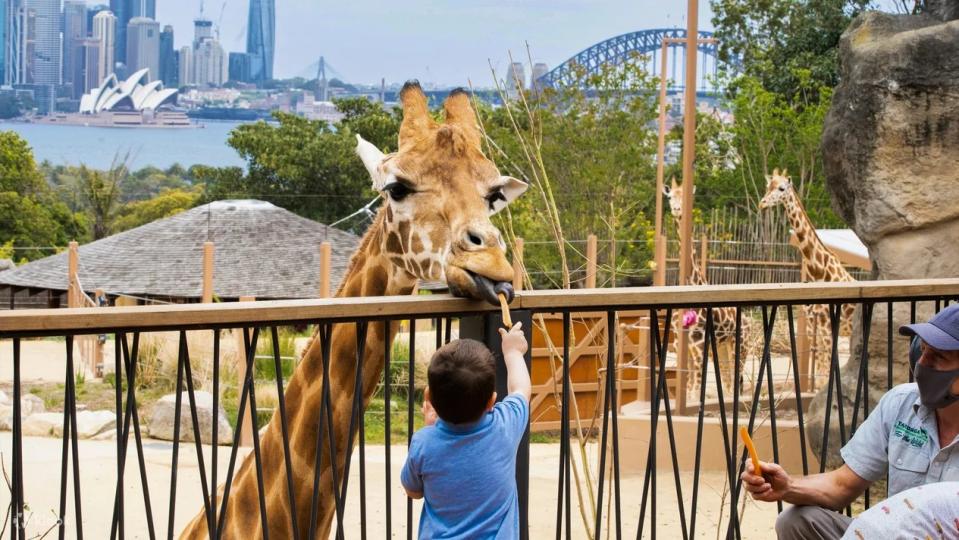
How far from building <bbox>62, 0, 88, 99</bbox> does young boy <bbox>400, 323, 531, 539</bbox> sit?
144299 millimetres

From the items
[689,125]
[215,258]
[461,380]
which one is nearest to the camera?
[461,380]

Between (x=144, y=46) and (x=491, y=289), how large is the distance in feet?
492

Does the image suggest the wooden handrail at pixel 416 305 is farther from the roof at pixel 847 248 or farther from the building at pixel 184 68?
the building at pixel 184 68

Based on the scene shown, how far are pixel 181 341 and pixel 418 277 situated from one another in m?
0.96

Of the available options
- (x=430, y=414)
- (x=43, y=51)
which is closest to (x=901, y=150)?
(x=430, y=414)

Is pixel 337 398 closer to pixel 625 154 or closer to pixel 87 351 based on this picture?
pixel 87 351

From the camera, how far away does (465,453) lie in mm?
3006

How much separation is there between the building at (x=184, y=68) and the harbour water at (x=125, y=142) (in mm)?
5667

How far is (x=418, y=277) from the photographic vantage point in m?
4.00

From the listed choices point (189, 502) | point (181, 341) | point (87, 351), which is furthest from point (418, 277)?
point (87, 351)

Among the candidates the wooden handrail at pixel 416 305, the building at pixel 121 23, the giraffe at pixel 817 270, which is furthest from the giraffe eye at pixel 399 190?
the building at pixel 121 23

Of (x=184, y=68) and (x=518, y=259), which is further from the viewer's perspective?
(x=184, y=68)

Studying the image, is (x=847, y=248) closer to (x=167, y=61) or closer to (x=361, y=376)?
(x=361, y=376)

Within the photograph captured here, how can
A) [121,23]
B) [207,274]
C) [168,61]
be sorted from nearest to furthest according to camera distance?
[207,274] → [168,61] → [121,23]
